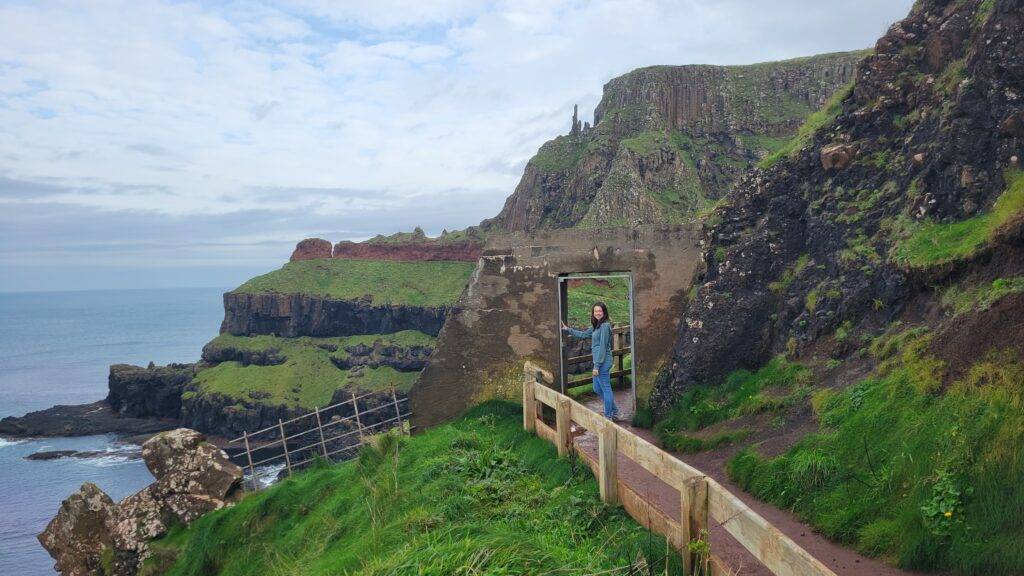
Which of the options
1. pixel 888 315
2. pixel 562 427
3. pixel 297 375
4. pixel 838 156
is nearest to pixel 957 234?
pixel 888 315

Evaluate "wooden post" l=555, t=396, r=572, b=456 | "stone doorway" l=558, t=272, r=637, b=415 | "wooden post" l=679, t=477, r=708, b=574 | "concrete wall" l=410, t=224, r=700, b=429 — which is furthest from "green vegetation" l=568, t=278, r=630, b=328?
"wooden post" l=679, t=477, r=708, b=574

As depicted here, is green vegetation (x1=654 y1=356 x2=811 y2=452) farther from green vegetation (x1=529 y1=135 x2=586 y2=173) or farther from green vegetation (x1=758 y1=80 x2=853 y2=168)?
Result: green vegetation (x1=529 y1=135 x2=586 y2=173)

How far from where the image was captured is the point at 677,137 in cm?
10112

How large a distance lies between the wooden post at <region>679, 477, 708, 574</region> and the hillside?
1663 millimetres

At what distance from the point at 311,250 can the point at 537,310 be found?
91424 mm

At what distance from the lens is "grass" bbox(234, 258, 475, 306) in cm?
8512

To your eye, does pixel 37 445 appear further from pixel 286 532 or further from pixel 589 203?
pixel 589 203

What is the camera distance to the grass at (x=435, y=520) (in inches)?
162

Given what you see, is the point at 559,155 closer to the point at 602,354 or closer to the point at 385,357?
the point at 385,357

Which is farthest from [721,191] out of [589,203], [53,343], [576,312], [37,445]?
[53,343]

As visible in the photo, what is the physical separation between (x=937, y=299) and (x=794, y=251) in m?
2.89

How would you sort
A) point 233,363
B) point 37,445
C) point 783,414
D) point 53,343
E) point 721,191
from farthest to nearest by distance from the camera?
1. point 53,343
2. point 721,191
3. point 233,363
4. point 37,445
5. point 783,414

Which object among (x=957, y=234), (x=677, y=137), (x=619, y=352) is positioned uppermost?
(x=677, y=137)

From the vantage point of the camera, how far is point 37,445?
55312mm
